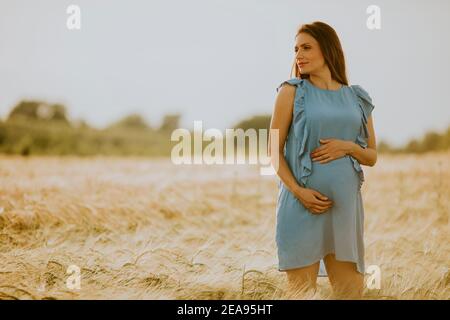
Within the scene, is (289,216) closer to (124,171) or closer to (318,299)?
(318,299)

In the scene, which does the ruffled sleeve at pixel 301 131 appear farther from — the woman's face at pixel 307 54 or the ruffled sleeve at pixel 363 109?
the ruffled sleeve at pixel 363 109

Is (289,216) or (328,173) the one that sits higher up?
(328,173)

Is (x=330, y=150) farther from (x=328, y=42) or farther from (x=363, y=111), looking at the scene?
(x=328, y=42)

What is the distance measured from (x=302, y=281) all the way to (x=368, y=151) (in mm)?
648

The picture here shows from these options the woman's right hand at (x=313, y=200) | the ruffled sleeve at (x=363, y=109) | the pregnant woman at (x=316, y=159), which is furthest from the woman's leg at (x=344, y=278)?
the ruffled sleeve at (x=363, y=109)

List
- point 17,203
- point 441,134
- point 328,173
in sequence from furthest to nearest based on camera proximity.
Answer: point 441,134
point 17,203
point 328,173

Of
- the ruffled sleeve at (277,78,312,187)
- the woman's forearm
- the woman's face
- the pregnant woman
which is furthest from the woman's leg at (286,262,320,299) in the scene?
the woman's face

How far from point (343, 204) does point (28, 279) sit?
67.7 inches

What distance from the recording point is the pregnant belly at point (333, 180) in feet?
8.31

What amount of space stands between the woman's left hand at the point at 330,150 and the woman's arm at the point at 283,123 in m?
0.13

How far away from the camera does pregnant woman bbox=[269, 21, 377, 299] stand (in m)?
2.52

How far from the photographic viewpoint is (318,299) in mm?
2682
